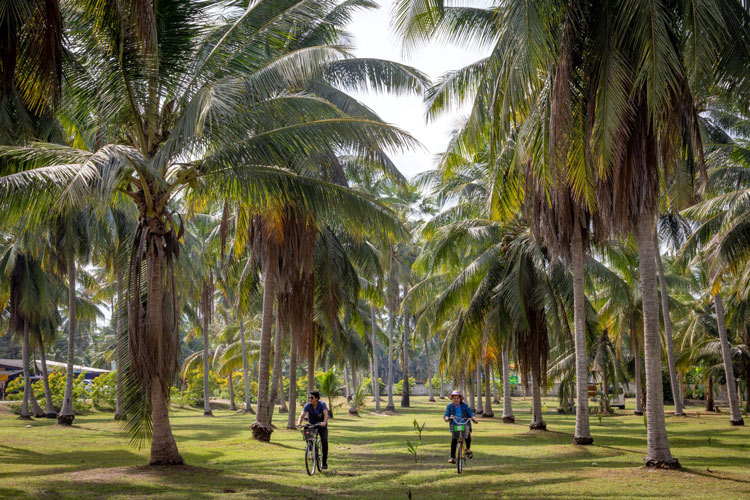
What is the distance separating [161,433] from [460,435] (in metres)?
5.69

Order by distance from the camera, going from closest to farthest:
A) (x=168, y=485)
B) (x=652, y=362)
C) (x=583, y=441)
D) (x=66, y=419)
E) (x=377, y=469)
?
1. (x=168, y=485)
2. (x=652, y=362)
3. (x=377, y=469)
4. (x=583, y=441)
5. (x=66, y=419)

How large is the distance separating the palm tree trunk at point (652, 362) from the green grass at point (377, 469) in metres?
0.36

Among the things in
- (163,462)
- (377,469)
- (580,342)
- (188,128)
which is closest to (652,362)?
(580,342)

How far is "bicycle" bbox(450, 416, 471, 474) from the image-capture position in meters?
12.6

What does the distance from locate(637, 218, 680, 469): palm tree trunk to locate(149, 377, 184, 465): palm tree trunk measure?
8.77 m

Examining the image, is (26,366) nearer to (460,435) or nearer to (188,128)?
(188,128)

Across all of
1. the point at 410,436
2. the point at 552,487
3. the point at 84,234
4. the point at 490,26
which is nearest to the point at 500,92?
the point at 490,26

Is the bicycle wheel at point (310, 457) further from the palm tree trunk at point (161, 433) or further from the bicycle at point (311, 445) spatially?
the palm tree trunk at point (161, 433)

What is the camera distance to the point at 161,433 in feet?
42.2

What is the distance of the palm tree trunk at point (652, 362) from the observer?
11.8m

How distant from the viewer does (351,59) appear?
1719 cm

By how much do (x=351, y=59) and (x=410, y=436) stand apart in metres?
12.5

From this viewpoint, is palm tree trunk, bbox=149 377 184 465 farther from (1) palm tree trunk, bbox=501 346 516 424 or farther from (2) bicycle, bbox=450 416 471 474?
(1) palm tree trunk, bbox=501 346 516 424

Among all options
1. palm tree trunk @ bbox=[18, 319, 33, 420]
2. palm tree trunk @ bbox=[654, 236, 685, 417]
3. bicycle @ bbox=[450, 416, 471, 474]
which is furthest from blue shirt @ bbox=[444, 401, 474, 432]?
palm tree trunk @ bbox=[18, 319, 33, 420]
